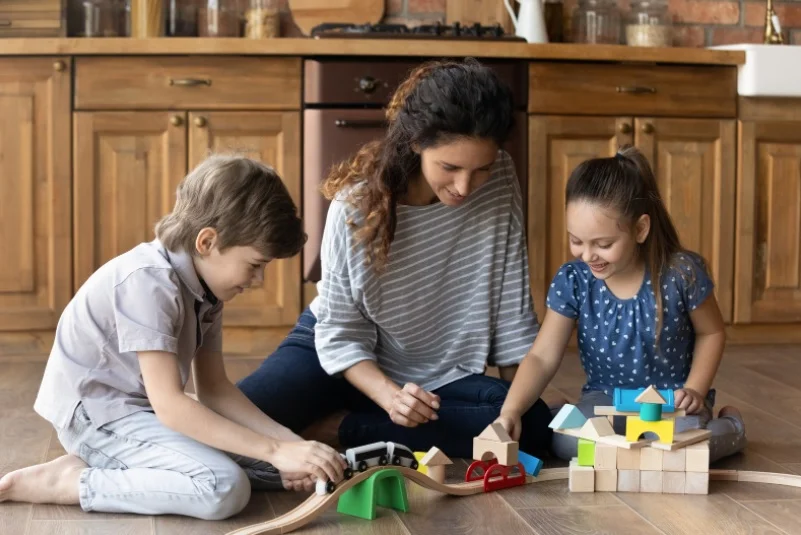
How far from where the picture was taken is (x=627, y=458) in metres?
1.95

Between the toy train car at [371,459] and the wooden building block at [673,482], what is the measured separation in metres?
0.44

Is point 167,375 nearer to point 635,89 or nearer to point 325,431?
point 325,431

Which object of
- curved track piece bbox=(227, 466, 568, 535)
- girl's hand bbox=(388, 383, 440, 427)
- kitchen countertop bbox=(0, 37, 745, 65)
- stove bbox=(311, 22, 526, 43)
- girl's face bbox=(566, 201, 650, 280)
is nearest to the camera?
curved track piece bbox=(227, 466, 568, 535)

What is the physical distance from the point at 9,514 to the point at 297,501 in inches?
17.8

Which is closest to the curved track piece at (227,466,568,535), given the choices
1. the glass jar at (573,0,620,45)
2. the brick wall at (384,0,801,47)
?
the glass jar at (573,0,620,45)

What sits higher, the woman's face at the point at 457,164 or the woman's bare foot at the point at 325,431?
the woman's face at the point at 457,164

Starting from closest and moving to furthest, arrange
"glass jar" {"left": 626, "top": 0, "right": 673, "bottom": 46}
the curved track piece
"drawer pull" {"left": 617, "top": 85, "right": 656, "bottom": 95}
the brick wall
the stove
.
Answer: the curved track piece < the stove < "drawer pull" {"left": 617, "top": 85, "right": 656, "bottom": 95} < "glass jar" {"left": 626, "top": 0, "right": 673, "bottom": 46} < the brick wall

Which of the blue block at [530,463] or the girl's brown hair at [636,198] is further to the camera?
the girl's brown hair at [636,198]

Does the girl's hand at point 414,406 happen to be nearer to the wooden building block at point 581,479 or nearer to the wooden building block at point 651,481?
the wooden building block at point 581,479

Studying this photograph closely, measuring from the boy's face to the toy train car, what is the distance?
0.31 meters

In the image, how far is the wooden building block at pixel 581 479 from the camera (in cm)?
195

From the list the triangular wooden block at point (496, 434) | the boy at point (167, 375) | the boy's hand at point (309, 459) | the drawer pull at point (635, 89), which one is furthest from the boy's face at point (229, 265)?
the drawer pull at point (635, 89)

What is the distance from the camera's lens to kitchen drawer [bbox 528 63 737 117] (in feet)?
11.3

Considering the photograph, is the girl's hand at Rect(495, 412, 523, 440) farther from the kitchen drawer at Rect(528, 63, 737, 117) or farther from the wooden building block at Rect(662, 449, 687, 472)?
the kitchen drawer at Rect(528, 63, 737, 117)
